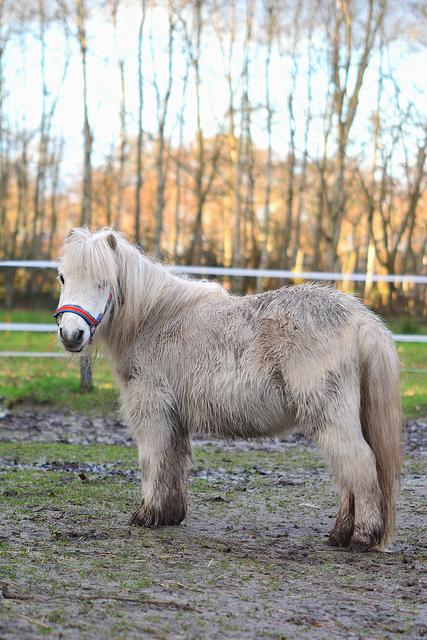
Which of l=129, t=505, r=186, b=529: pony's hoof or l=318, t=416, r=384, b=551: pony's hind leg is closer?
l=318, t=416, r=384, b=551: pony's hind leg

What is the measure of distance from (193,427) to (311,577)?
1.32m

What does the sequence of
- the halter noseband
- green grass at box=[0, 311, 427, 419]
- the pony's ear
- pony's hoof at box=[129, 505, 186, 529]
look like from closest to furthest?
1. the halter noseband
2. pony's hoof at box=[129, 505, 186, 529]
3. the pony's ear
4. green grass at box=[0, 311, 427, 419]

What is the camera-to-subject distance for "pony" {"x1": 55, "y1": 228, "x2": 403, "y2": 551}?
358 cm

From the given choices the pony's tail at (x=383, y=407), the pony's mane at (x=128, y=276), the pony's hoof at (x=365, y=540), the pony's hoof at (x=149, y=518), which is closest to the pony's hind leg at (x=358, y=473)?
the pony's hoof at (x=365, y=540)

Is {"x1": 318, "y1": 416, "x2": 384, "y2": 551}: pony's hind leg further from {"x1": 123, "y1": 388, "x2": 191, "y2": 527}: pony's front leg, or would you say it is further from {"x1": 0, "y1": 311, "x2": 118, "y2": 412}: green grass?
{"x1": 0, "y1": 311, "x2": 118, "y2": 412}: green grass

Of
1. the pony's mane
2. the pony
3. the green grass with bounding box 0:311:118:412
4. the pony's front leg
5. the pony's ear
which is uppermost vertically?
the pony's ear

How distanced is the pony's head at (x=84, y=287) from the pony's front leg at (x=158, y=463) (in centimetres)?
63

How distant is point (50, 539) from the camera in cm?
350

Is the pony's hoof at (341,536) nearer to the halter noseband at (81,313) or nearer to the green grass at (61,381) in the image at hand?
the halter noseband at (81,313)

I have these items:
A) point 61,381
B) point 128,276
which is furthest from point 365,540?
point 61,381

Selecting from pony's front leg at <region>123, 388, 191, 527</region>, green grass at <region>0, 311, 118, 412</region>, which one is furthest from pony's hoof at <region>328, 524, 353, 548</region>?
green grass at <region>0, 311, 118, 412</region>

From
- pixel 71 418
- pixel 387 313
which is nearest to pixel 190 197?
pixel 387 313

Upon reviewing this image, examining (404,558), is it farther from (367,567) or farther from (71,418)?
(71,418)

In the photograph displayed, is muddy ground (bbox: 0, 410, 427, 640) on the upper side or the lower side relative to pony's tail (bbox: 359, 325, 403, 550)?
lower
